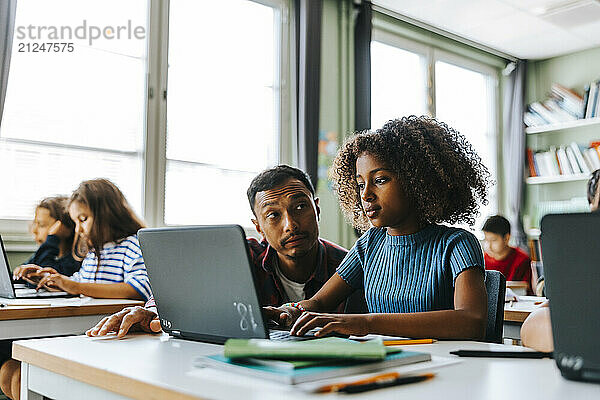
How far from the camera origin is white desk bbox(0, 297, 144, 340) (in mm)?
1926

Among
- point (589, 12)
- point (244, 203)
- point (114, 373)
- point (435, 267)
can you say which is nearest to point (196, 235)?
point (114, 373)

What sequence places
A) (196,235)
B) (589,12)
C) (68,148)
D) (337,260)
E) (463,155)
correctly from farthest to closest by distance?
1. (589,12)
2. (68,148)
3. (337,260)
4. (463,155)
5. (196,235)

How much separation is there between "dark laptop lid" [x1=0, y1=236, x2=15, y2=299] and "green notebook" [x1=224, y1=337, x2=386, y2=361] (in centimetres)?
168

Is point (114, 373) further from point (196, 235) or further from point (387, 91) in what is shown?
point (387, 91)

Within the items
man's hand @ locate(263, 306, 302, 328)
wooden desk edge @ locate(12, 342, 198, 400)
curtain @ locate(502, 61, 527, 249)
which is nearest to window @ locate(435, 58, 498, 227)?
curtain @ locate(502, 61, 527, 249)

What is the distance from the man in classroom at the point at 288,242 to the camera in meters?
1.82

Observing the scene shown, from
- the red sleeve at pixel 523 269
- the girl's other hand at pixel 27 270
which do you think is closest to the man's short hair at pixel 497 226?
the red sleeve at pixel 523 269

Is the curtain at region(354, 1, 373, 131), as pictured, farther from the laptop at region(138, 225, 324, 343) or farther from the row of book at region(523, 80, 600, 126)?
the laptop at region(138, 225, 324, 343)

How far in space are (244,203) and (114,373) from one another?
3.17m

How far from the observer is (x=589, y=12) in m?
4.64

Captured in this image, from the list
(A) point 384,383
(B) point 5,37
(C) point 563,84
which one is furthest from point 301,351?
(C) point 563,84

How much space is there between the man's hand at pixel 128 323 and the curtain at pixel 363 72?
332 cm

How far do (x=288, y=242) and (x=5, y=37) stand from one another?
1.99 metres

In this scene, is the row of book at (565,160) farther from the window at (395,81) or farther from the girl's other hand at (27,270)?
the girl's other hand at (27,270)
